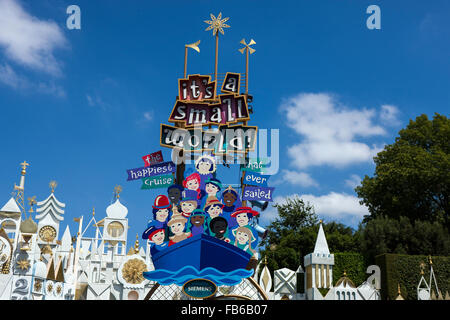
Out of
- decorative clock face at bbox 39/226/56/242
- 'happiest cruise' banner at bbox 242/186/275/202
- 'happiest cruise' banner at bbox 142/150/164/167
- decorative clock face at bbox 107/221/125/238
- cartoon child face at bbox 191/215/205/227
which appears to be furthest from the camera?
decorative clock face at bbox 107/221/125/238

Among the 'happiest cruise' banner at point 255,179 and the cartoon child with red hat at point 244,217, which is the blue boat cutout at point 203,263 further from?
the 'happiest cruise' banner at point 255,179

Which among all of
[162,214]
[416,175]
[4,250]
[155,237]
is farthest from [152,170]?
[416,175]

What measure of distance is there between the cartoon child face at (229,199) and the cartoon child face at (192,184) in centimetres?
137

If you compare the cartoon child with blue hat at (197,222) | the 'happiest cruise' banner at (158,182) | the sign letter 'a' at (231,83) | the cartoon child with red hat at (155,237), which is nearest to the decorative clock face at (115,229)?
the 'happiest cruise' banner at (158,182)

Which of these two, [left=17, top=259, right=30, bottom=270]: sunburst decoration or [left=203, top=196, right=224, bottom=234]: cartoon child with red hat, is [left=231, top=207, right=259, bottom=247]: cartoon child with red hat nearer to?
[left=203, top=196, right=224, bottom=234]: cartoon child with red hat

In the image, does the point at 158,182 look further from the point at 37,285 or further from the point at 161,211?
the point at 37,285

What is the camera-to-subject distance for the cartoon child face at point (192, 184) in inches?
848

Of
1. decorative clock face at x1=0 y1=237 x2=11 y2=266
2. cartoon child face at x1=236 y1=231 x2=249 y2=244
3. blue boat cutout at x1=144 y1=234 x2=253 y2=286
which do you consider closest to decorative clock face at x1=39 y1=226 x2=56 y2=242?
decorative clock face at x1=0 y1=237 x2=11 y2=266

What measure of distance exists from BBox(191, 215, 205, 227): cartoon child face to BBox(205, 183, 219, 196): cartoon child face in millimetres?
1233

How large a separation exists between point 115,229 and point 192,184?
885 centimetres

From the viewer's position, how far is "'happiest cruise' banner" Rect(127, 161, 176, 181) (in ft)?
77.3

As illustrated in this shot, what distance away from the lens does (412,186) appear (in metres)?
36.1

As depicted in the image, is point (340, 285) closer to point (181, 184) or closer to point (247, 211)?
point (247, 211)
